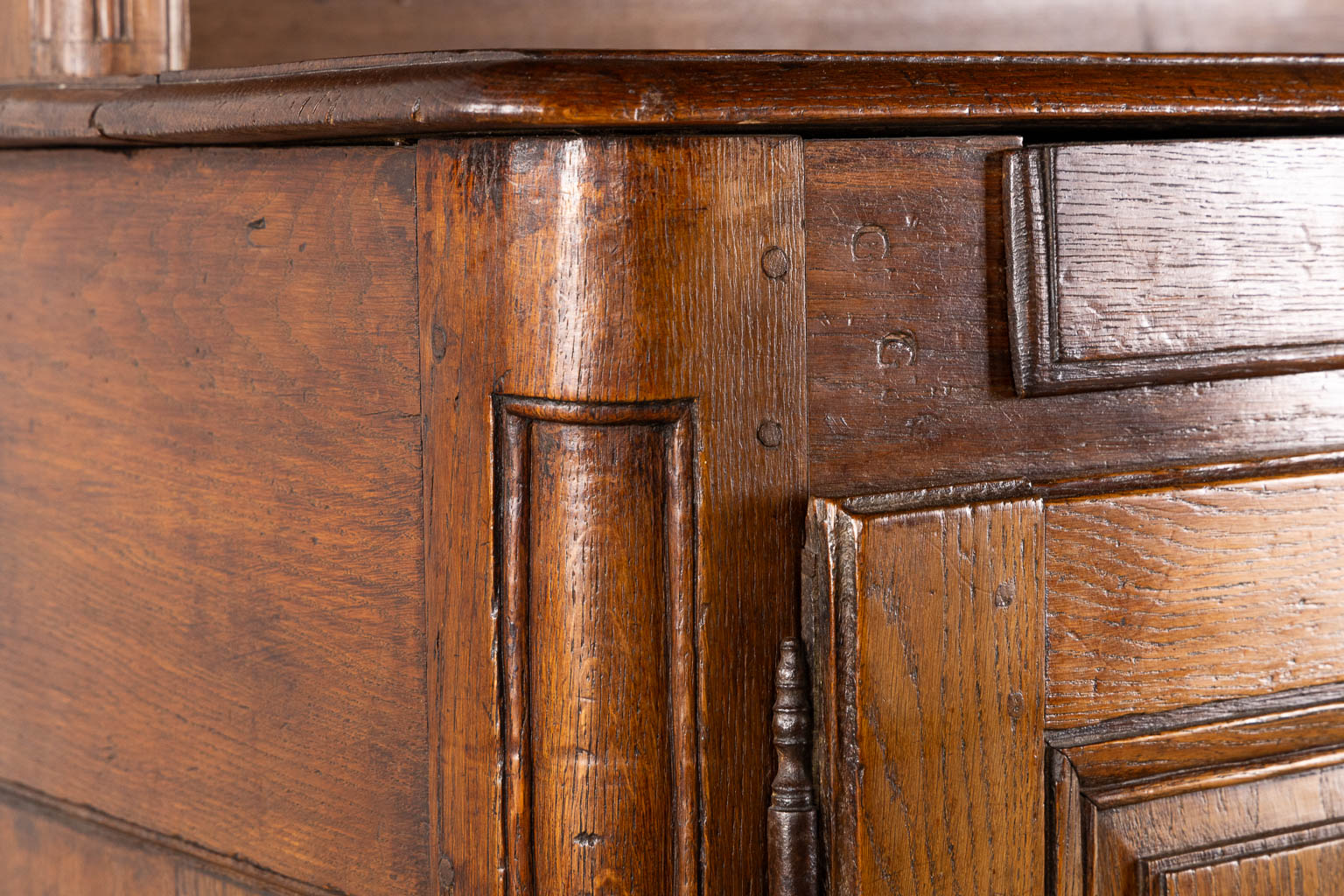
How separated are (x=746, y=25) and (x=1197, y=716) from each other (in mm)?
882

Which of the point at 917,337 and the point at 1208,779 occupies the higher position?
the point at 917,337

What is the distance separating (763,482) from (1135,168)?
24 centimetres

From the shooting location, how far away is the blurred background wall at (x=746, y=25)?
1.22 meters

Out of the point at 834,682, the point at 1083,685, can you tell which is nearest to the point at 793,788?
the point at 834,682

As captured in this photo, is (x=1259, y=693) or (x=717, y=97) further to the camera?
(x=1259, y=693)

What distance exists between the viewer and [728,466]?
610 mm

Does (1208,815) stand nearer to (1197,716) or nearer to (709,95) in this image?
(1197,716)

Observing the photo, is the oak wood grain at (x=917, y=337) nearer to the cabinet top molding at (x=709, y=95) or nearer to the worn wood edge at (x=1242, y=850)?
the cabinet top molding at (x=709, y=95)

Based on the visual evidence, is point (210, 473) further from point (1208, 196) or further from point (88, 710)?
point (1208, 196)

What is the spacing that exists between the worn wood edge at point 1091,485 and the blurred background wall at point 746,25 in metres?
0.52

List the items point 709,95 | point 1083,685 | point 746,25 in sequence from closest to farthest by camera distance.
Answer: point 709,95 → point 1083,685 → point 746,25

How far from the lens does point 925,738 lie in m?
0.64

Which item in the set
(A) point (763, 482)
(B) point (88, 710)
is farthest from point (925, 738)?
(B) point (88, 710)

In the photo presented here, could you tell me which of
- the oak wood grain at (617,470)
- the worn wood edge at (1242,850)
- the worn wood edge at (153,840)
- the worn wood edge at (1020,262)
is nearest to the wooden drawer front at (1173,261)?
the worn wood edge at (1020,262)
